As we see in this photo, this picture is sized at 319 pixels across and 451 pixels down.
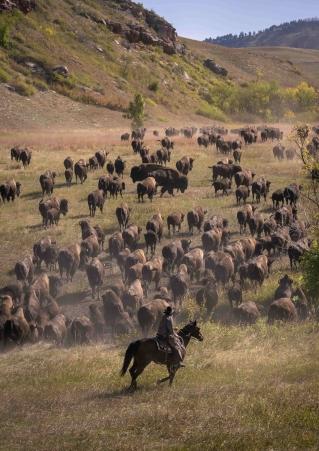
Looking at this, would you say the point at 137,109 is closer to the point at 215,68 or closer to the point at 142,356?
the point at 142,356

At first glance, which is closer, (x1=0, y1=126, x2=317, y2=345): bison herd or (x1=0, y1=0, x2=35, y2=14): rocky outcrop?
(x1=0, y1=126, x2=317, y2=345): bison herd

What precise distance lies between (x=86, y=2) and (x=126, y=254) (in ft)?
378

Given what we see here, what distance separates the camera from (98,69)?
320ft

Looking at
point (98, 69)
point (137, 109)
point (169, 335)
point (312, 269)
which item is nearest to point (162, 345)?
point (169, 335)

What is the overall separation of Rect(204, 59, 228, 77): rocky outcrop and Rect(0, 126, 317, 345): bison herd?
110217 millimetres

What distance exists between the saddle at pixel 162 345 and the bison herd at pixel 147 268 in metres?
5.03

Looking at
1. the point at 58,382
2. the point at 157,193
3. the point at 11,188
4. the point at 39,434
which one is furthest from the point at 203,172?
the point at 39,434

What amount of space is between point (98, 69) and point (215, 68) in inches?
2072

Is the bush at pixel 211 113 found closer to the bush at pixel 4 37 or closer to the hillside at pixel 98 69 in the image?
the hillside at pixel 98 69

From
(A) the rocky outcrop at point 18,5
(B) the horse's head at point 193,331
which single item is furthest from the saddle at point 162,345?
(A) the rocky outcrop at point 18,5

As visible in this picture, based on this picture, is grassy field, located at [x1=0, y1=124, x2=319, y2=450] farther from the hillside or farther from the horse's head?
the hillside

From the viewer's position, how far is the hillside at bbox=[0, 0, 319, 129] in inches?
3063

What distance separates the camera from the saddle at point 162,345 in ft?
47.1

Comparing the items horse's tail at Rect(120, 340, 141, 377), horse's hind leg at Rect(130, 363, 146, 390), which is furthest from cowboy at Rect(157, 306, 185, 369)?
horse's hind leg at Rect(130, 363, 146, 390)
